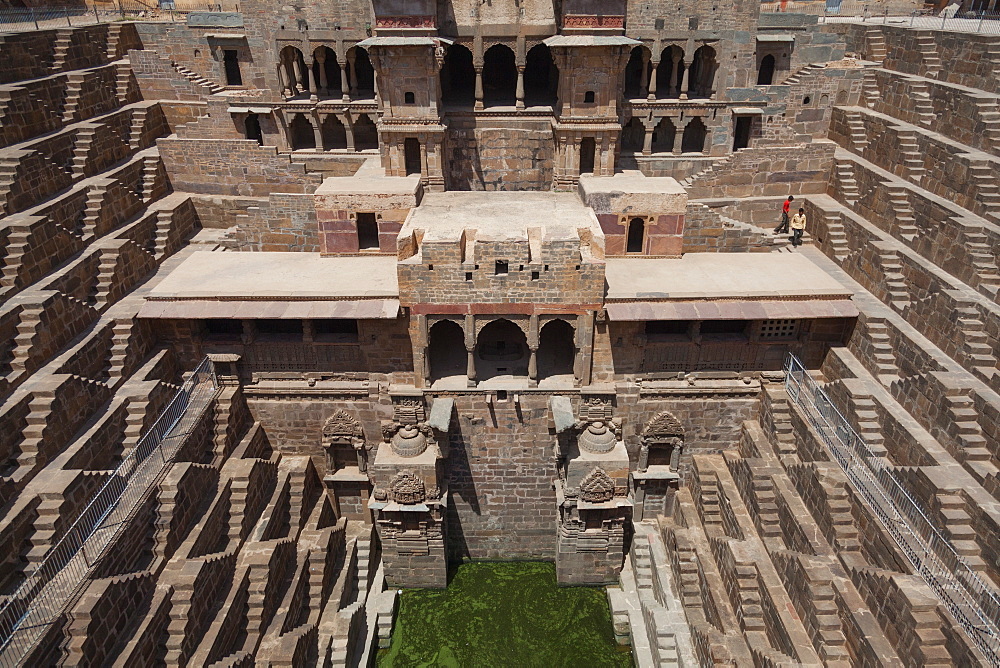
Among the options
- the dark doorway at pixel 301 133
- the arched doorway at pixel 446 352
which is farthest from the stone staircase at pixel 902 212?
the dark doorway at pixel 301 133

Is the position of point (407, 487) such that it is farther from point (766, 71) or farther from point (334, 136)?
point (766, 71)

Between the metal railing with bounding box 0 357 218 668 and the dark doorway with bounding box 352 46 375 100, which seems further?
the dark doorway with bounding box 352 46 375 100

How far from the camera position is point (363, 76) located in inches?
1342

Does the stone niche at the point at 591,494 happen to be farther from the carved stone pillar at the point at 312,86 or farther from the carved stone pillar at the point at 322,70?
the carved stone pillar at the point at 322,70

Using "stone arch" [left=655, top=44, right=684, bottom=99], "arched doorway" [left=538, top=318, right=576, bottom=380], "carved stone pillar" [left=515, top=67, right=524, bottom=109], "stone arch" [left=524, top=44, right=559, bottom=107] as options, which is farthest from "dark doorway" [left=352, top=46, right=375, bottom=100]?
"arched doorway" [left=538, top=318, right=576, bottom=380]

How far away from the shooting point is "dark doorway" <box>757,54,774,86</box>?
1234 inches

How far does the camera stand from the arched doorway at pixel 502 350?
72.9 feet

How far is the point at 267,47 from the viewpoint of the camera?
99.1 ft

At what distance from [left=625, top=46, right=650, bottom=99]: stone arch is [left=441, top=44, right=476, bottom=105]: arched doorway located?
7421 millimetres

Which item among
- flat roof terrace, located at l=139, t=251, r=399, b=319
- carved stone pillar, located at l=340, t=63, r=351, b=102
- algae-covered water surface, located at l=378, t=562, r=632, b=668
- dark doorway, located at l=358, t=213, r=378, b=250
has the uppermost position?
carved stone pillar, located at l=340, t=63, r=351, b=102

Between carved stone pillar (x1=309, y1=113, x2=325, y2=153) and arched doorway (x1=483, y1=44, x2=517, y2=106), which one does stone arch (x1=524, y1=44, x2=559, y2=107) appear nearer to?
arched doorway (x1=483, y1=44, x2=517, y2=106)

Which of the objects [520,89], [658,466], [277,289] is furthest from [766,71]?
[277,289]

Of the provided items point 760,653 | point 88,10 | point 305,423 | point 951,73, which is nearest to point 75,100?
point 88,10

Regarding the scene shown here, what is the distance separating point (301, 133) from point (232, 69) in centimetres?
451
